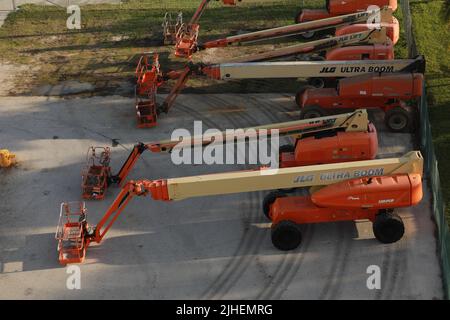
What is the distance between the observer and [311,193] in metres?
21.8

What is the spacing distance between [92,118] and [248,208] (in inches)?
346

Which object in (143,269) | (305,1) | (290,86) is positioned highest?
(305,1)

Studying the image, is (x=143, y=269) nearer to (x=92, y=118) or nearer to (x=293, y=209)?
(x=293, y=209)

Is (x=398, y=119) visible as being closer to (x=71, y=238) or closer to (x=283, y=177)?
(x=283, y=177)

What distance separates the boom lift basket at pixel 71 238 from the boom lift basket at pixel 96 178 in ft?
4.76

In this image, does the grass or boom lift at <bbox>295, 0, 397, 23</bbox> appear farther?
boom lift at <bbox>295, 0, 397, 23</bbox>

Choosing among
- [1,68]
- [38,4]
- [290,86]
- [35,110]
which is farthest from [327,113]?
[38,4]

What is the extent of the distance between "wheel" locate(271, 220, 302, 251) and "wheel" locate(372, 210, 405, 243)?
2.20 meters

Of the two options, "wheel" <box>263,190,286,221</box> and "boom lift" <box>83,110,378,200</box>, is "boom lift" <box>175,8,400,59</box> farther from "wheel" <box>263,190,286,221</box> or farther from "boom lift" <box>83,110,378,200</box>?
"wheel" <box>263,190,286,221</box>

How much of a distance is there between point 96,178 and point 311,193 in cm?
730

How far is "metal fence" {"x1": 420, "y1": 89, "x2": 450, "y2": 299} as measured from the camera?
20625 mm

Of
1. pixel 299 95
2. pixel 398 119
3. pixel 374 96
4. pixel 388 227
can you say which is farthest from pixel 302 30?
pixel 388 227

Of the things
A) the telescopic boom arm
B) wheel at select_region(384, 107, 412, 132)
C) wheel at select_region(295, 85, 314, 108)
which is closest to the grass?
wheel at select_region(384, 107, 412, 132)

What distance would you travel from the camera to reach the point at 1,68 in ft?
111
